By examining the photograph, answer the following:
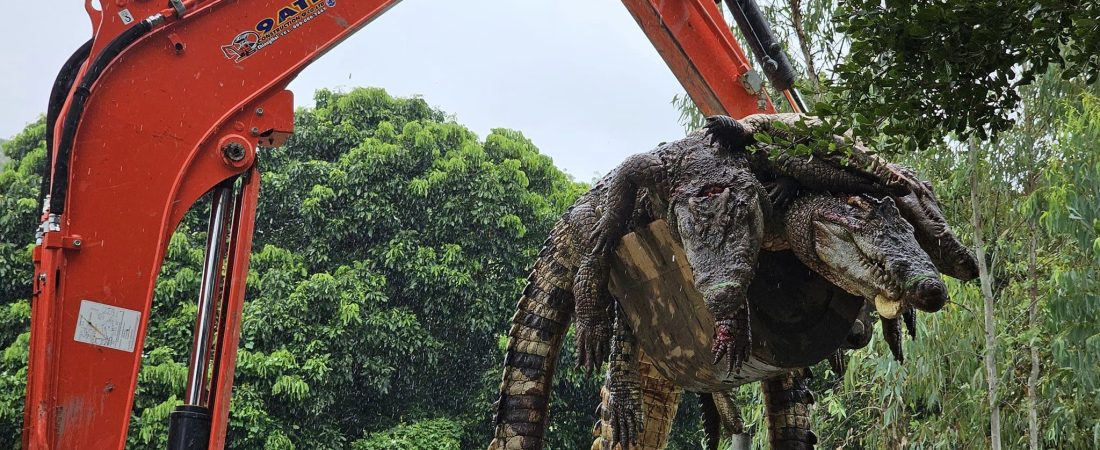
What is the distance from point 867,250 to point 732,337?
0.44 metres

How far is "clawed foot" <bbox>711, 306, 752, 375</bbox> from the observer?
296cm

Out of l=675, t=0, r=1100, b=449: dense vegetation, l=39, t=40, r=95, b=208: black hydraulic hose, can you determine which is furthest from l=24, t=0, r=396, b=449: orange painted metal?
l=675, t=0, r=1100, b=449: dense vegetation

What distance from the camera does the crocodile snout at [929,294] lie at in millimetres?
2750

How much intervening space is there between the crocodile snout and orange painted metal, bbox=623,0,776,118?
2058 millimetres

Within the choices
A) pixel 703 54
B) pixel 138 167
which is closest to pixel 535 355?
pixel 703 54

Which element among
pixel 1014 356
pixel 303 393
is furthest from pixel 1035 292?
pixel 303 393

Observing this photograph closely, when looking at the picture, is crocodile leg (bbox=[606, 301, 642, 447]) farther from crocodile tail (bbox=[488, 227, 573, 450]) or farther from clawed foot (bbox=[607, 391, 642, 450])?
crocodile tail (bbox=[488, 227, 573, 450])

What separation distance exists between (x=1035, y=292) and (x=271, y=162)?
8.68 meters

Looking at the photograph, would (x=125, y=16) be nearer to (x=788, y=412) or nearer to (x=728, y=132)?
(x=728, y=132)

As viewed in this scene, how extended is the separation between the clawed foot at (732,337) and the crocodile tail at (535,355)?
140 centimetres

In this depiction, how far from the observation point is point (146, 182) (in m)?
4.07

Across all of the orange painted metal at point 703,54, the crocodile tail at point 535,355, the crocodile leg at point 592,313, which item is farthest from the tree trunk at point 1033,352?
the crocodile leg at point 592,313

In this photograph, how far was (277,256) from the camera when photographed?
1164cm

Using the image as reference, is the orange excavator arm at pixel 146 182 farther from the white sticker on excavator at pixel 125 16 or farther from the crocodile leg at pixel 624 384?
the crocodile leg at pixel 624 384
